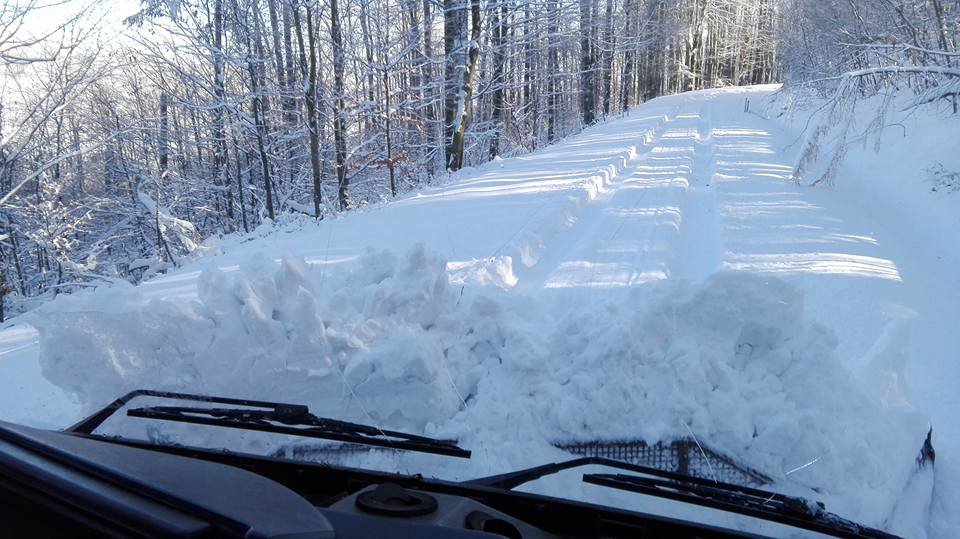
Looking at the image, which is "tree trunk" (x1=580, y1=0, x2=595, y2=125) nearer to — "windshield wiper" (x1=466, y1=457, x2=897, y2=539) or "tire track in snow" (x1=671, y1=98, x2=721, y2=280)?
"tire track in snow" (x1=671, y1=98, x2=721, y2=280)

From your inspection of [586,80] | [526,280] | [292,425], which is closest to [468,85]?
[526,280]

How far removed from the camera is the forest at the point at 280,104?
1464cm

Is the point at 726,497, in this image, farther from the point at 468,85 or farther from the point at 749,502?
the point at 468,85

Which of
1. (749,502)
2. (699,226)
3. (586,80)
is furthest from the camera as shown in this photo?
(586,80)

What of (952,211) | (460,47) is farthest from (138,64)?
(952,211)

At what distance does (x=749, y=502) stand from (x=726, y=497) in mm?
79

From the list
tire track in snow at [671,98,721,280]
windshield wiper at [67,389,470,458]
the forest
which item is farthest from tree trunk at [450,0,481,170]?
windshield wiper at [67,389,470,458]

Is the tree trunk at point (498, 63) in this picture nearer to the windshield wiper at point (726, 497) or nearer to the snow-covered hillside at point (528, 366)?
the snow-covered hillside at point (528, 366)

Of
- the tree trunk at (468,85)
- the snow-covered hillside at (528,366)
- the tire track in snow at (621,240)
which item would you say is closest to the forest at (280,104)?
the tree trunk at (468,85)

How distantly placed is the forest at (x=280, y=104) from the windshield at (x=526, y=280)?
169 mm

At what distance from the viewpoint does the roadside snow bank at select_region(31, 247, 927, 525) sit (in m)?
3.29

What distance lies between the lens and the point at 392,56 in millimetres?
21562

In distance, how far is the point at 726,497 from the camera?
2.35m

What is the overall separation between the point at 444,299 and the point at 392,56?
18.6 metres
